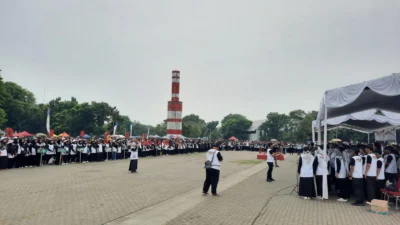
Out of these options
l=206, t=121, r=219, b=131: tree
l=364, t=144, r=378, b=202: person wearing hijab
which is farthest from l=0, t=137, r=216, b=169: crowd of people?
l=206, t=121, r=219, b=131: tree

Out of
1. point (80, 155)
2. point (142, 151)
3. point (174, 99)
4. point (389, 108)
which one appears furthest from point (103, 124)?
point (389, 108)

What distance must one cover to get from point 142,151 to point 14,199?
21110 millimetres

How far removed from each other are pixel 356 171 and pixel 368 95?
3.34 metres

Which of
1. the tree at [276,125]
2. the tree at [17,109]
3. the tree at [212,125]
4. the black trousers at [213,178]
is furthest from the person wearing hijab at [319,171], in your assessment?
the tree at [212,125]

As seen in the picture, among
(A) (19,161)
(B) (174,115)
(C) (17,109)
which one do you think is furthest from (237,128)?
(A) (19,161)

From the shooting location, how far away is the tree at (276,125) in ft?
280

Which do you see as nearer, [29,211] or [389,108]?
[29,211]

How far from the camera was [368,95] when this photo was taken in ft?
38.2

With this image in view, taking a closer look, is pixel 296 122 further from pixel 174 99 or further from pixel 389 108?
pixel 389 108

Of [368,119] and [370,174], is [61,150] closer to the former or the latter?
[370,174]

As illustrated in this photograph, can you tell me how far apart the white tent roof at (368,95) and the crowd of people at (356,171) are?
1657 mm

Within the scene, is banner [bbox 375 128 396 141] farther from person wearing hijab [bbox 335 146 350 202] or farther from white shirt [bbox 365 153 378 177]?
white shirt [bbox 365 153 378 177]

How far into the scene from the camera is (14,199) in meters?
9.38

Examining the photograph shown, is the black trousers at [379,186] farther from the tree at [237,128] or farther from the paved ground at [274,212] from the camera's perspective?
the tree at [237,128]
